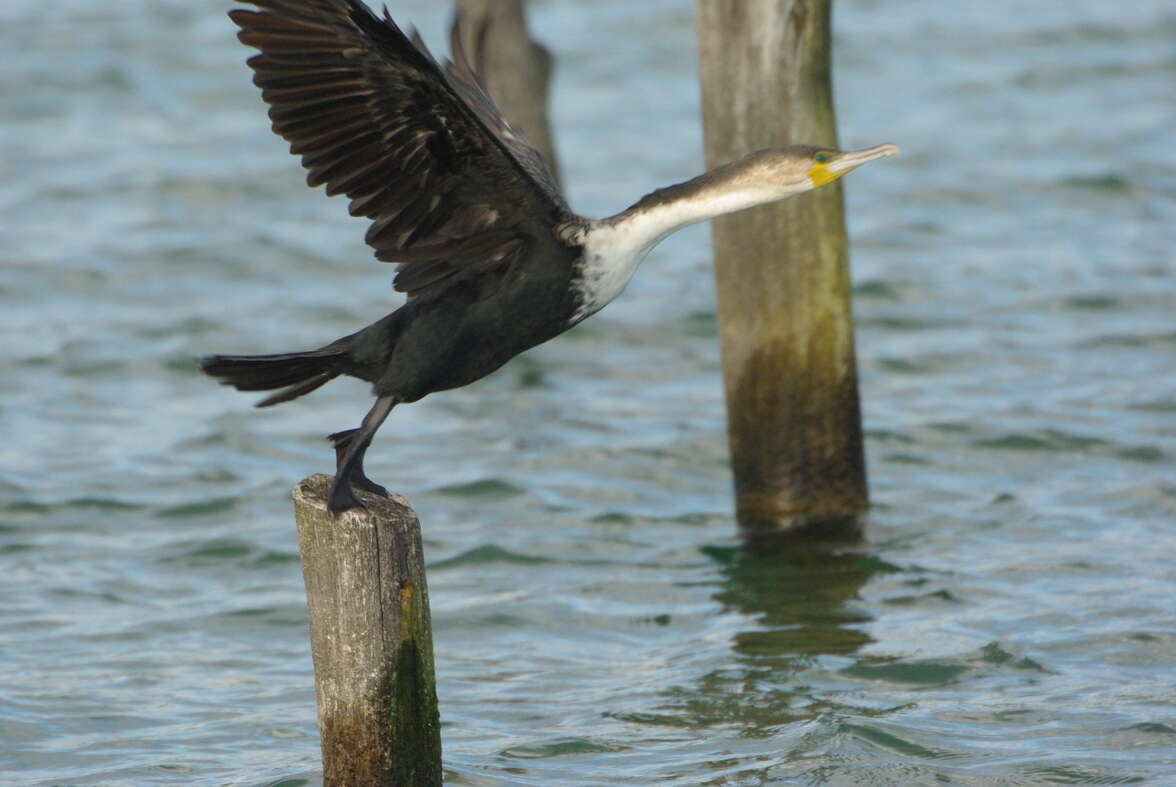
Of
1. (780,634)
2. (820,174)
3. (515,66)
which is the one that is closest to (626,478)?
(780,634)

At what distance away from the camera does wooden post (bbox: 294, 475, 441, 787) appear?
12.3ft

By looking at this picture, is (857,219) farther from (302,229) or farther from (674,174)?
(302,229)

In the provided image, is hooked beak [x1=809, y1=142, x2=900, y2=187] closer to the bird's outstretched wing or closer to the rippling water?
the bird's outstretched wing

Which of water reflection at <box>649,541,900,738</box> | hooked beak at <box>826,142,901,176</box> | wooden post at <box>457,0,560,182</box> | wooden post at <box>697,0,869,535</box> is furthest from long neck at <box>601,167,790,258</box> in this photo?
wooden post at <box>457,0,560,182</box>

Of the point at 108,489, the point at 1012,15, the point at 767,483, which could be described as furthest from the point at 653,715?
the point at 1012,15

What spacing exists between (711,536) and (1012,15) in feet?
36.5

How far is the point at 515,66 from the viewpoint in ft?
28.3

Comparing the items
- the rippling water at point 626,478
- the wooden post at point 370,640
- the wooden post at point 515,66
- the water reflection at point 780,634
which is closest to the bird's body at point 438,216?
the wooden post at point 370,640

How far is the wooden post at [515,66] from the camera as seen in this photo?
28.1 feet

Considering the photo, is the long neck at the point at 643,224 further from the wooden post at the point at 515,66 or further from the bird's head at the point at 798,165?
the wooden post at the point at 515,66

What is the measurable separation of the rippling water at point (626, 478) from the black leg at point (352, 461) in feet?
3.59

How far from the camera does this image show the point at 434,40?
14656 millimetres

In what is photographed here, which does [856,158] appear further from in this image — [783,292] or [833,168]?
[783,292]

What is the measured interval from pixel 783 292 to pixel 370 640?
2.60 m
